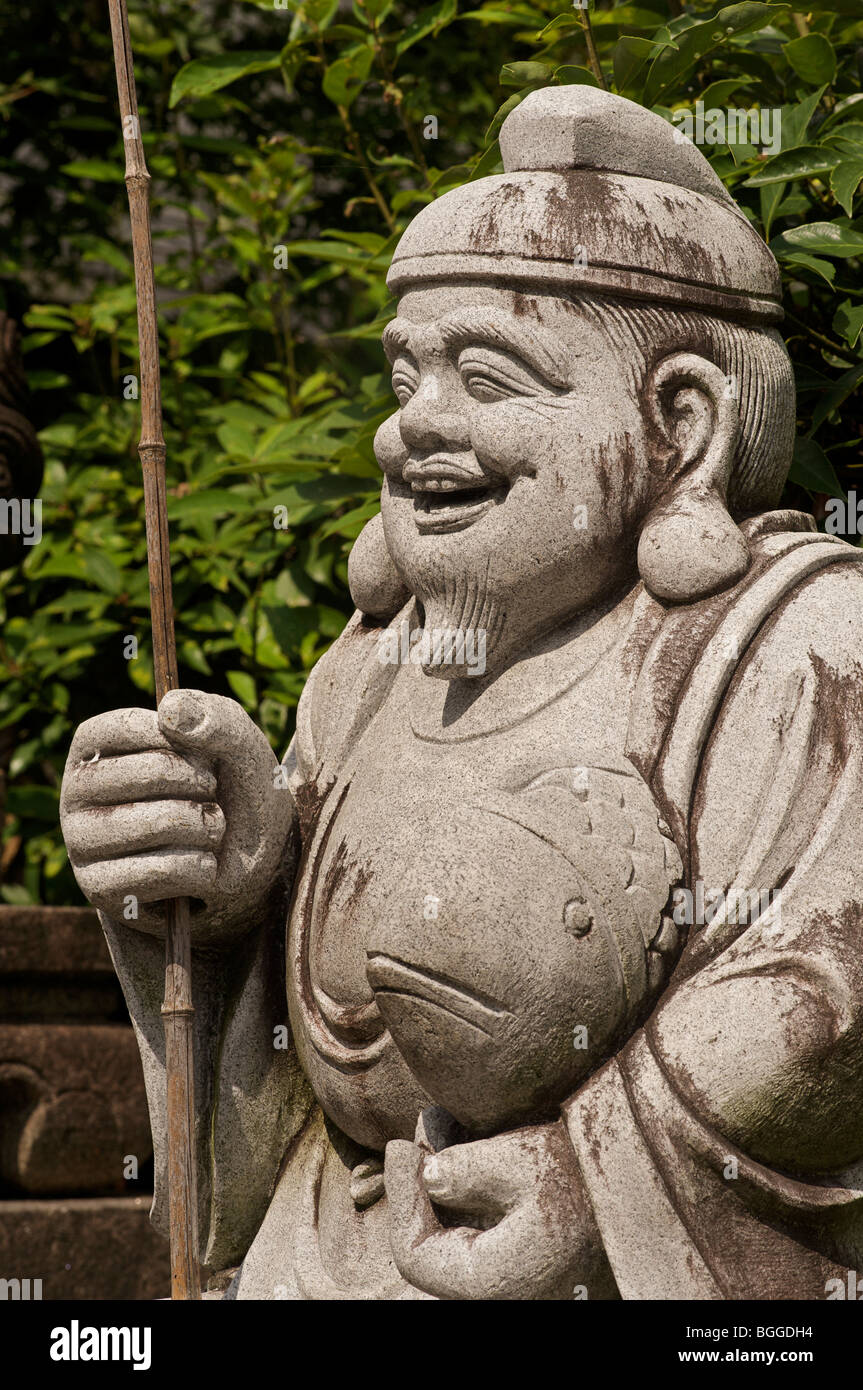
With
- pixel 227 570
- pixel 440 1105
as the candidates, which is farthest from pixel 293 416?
pixel 440 1105

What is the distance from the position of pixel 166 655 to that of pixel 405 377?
0.62 meters

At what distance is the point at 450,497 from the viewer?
→ 9.68 ft

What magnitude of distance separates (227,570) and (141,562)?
70 cm

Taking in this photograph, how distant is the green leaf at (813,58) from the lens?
12.5 ft

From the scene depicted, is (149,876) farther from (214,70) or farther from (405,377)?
(214,70)

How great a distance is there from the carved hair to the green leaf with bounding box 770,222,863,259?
0.61m

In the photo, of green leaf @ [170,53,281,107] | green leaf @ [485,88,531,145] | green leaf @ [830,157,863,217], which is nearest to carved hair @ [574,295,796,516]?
green leaf @ [830,157,863,217]

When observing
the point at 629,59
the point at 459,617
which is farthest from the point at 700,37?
the point at 459,617

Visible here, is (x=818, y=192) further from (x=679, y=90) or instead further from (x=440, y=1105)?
(x=440, y=1105)

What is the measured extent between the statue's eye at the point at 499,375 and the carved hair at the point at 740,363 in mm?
139

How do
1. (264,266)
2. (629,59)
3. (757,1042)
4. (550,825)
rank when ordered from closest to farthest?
(757,1042), (550,825), (629,59), (264,266)

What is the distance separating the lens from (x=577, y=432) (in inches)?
112

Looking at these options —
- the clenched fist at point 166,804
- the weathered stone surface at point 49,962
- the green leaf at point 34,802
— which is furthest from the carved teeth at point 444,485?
the green leaf at point 34,802

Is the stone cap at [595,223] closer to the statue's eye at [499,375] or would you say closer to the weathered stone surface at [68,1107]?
the statue's eye at [499,375]
